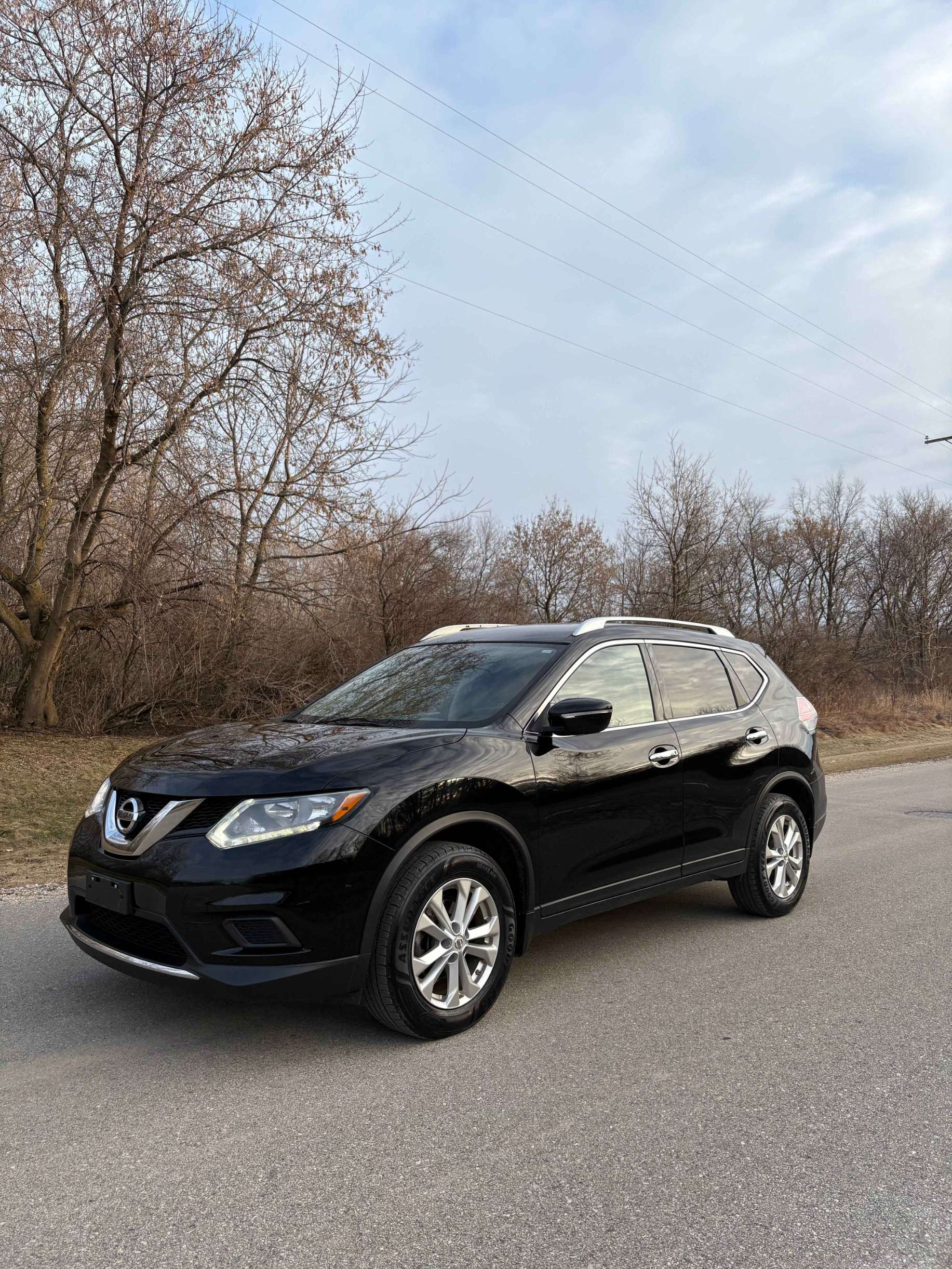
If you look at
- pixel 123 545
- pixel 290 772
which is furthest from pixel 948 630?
pixel 290 772

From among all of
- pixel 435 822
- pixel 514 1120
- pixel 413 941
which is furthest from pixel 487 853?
pixel 514 1120

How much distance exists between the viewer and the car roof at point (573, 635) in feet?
17.1

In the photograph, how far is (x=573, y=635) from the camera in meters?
5.17

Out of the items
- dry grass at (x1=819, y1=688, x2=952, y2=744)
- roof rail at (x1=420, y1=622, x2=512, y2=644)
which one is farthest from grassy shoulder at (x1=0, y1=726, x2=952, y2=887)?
dry grass at (x1=819, y1=688, x2=952, y2=744)

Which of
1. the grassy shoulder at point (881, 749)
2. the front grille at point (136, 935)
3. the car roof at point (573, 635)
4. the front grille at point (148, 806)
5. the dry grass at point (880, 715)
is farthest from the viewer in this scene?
the dry grass at point (880, 715)

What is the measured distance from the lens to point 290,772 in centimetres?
387

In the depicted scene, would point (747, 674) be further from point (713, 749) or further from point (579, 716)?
point (579, 716)

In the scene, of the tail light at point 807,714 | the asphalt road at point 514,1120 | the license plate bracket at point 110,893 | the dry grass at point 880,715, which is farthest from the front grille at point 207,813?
the dry grass at point 880,715

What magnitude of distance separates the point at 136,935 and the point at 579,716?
2095 millimetres

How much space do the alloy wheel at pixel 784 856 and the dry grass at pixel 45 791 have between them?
16.1 ft

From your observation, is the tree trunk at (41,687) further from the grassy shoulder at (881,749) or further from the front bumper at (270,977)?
the grassy shoulder at (881,749)

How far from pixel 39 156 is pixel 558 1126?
42.5ft

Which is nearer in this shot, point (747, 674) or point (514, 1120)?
point (514, 1120)

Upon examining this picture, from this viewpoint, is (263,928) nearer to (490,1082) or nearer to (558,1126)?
(490,1082)
